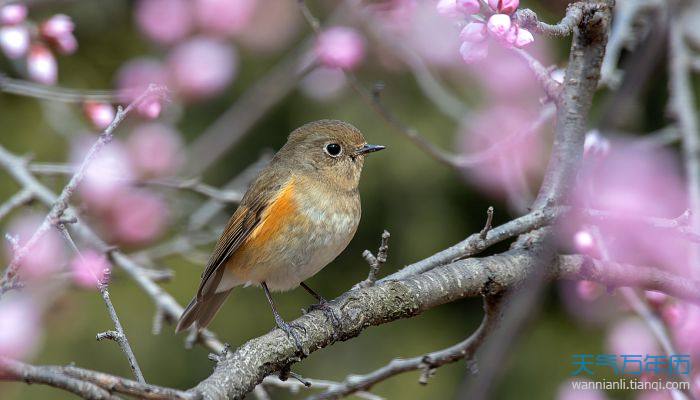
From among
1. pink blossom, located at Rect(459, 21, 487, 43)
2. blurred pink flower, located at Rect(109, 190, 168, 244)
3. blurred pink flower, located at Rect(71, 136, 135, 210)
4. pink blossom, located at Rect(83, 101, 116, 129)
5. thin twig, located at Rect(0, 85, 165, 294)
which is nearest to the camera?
thin twig, located at Rect(0, 85, 165, 294)

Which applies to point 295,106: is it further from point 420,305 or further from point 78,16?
point 420,305

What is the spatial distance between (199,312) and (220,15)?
190cm

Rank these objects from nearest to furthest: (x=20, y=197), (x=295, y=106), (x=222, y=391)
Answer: (x=222, y=391)
(x=20, y=197)
(x=295, y=106)

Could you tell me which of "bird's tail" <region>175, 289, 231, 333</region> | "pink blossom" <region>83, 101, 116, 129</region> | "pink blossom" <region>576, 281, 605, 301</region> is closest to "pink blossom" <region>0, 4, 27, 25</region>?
"pink blossom" <region>83, 101, 116, 129</region>

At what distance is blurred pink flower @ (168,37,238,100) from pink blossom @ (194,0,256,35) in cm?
8

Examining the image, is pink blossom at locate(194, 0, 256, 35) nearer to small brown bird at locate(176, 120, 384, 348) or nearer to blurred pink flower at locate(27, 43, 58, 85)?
blurred pink flower at locate(27, 43, 58, 85)

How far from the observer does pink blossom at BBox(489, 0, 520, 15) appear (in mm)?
2086

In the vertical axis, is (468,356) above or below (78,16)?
below

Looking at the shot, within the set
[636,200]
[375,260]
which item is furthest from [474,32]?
A: [636,200]

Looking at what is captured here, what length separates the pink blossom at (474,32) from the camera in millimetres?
2160

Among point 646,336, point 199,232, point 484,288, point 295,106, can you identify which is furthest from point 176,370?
point 484,288

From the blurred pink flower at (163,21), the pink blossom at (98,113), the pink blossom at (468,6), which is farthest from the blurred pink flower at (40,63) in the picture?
the pink blossom at (468,6)

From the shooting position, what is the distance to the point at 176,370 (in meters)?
4.68

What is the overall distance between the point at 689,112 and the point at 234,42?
2636mm
